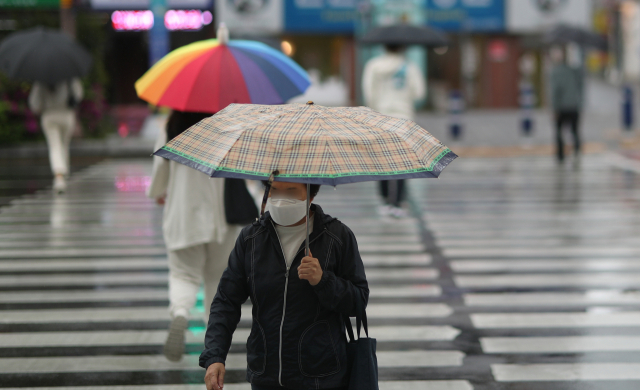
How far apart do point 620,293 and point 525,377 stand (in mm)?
2446

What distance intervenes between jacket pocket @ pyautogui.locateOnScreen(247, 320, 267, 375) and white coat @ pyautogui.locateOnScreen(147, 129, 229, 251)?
84.2 inches

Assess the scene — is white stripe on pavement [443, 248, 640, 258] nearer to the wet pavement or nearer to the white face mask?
the wet pavement

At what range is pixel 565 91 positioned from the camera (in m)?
16.2

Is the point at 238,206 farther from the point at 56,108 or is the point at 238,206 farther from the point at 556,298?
the point at 56,108

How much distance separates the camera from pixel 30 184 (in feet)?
49.3

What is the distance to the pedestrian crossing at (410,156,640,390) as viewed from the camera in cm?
541

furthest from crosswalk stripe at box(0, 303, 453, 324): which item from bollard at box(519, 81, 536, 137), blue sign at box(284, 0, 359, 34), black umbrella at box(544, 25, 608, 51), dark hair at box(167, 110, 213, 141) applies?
blue sign at box(284, 0, 359, 34)

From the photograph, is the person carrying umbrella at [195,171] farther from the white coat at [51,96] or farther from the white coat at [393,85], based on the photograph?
the white coat at [51,96]

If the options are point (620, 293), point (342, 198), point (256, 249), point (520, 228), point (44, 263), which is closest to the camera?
point (256, 249)

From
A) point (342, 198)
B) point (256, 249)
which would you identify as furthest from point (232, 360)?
point (342, 198)

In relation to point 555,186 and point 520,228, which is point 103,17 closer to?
point 555,186

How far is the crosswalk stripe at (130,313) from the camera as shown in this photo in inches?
259

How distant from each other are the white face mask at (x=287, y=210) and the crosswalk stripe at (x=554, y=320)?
3403 millimetres

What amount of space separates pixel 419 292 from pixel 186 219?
265 cm
